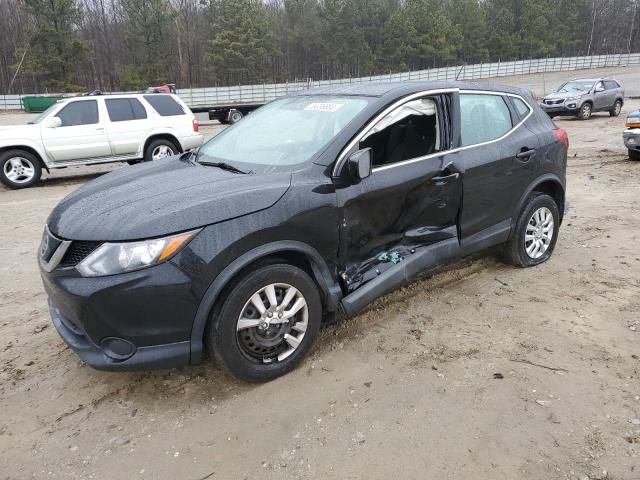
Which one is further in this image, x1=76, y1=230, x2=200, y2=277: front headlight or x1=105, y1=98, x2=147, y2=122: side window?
x1=105, y1=98, x2=147, y2=122: side window

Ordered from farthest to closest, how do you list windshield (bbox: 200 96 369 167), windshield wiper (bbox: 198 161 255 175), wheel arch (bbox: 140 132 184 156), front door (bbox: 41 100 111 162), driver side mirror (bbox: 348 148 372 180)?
wheel arch (bbox: 140 132 184 156)
front door (bbox: 41 100 111 162)
windshield (bbox: 200 96 369 167)
windshield wiper (bbox: 198 161 255 175)
driver side mirror (bbox: 348 148 372 180)

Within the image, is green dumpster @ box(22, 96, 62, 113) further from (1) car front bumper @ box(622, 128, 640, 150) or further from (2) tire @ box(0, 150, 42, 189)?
(1) car front bumper @ box(622, 128, 640, 150)

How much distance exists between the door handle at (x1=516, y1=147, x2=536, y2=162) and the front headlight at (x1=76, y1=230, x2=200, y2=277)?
9.95 ft

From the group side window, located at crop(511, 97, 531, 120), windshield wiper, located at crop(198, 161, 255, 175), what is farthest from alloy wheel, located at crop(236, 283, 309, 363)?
side window, located at crop(511, 97, 531, 120)

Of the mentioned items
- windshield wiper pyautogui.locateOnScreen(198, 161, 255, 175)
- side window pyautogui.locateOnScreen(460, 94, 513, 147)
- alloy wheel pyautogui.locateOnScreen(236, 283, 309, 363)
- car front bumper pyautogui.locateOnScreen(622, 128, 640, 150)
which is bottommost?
alloy wheel pyautogui.locateOnScreen(236, 283, 309, 363)

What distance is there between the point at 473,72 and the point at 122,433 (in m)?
58.2

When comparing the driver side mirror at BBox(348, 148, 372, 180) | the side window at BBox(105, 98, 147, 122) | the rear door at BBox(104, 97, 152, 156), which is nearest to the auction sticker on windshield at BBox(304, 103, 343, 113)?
the driver side mirror at BBox(348, 148, 372, 180)

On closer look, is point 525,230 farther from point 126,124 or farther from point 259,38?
point 259,38

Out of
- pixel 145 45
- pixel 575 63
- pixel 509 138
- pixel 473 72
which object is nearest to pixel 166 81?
pixel 145 45

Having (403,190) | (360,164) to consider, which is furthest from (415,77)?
(360,164)

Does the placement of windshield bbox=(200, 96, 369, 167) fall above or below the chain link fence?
below

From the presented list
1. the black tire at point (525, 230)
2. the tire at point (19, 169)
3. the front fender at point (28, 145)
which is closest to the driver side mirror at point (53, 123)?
the front fender at point (28, 145)

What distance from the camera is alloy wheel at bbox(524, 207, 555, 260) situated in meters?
4.55

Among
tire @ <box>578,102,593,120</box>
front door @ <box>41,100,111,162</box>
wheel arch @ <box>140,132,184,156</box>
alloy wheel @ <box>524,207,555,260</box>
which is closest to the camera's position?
alloy wheel @ <box>524,207,555,260</box>
